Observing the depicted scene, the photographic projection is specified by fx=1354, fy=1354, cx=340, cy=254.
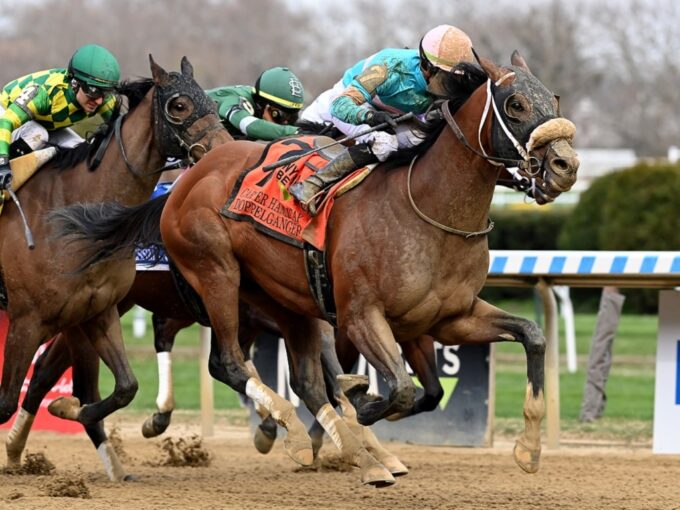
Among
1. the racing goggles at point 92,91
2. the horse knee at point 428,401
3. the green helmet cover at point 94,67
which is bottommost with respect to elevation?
the horse knee at point 428,401

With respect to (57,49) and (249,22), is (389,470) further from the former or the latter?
(249,22)

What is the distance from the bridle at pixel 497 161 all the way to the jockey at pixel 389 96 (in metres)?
0.19

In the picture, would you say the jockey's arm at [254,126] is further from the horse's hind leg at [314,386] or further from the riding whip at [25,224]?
the riding whip at [25,224]

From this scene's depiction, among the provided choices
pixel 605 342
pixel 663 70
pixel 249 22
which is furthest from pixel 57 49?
pixel 605 342

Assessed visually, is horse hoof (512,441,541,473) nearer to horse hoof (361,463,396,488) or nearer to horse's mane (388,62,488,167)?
horse hoof (361,463,396,488)

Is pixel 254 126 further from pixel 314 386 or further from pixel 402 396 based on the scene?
pixel 402 396

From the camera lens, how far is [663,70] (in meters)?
43.7

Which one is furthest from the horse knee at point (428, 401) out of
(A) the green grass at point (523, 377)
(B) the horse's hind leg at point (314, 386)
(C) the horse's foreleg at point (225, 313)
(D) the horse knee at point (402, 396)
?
(A) the green grass at point (523, 377)

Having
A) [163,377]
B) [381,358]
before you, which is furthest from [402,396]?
[163,377]

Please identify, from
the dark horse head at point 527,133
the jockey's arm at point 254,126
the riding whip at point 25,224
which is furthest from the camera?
the jockey's arm at point 254,126

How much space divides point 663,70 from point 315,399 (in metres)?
39.1

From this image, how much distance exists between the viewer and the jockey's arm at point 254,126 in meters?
7.35

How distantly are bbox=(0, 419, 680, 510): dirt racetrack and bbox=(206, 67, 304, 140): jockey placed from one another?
75.8 inches

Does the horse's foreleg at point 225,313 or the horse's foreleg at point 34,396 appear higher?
the horse's foreleg at point 225,313
